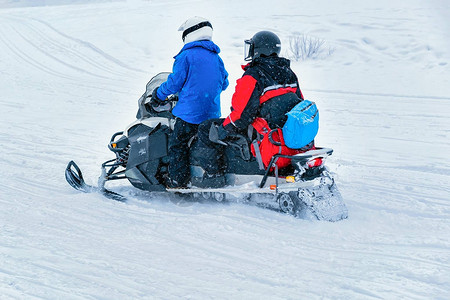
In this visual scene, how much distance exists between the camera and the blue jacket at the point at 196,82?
14.0 feet

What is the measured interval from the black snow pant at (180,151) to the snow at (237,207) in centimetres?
25

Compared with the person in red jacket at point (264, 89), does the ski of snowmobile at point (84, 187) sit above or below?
below

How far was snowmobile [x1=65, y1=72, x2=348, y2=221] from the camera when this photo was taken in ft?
12.5

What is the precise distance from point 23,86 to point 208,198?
7045 millimetres

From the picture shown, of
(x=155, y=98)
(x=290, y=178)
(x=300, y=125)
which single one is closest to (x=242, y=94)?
(x=300, y=125)

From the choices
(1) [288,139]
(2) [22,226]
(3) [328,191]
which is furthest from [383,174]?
(2) [22,226]

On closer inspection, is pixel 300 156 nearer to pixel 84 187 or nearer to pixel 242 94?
pixel 242 94

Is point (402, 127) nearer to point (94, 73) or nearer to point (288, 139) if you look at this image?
point (288, 139)

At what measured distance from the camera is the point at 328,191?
388 centimetres

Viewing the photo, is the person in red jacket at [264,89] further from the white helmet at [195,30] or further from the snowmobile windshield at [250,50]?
the white helmet at [195,30]

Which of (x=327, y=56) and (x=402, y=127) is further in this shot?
(x=327, y=56)

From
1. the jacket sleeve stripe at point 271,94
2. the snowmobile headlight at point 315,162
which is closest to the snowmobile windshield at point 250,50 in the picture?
the jacket sleeve stripe at point 271,94

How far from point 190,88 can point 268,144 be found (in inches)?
37.5

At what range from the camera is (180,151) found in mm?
4461
